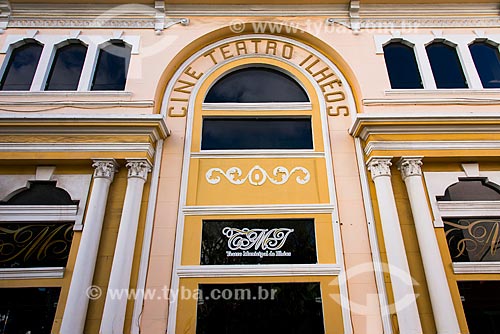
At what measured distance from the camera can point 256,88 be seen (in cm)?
1005

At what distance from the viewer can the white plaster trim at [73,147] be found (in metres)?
8.23

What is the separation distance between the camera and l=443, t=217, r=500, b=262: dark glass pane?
7.69m

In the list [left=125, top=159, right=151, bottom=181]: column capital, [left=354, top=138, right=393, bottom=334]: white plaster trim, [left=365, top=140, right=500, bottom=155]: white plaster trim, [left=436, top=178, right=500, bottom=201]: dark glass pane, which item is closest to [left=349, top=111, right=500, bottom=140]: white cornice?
[left=365, top=140, right=500, bottom=155]: white plaster trim

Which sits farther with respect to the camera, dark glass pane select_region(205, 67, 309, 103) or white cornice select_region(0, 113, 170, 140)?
dark glass pane select_region(205, 67, 309, 103)

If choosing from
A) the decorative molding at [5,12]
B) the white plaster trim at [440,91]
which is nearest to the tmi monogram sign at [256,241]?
the white plaster trim at [440,91]

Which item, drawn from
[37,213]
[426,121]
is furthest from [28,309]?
[426,121]

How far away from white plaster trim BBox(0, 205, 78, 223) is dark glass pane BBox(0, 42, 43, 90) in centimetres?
354

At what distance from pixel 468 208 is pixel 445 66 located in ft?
13.9

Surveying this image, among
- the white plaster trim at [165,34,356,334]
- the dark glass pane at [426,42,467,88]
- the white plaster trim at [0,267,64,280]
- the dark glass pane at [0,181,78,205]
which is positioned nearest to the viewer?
the white plaster trim at [165,34,356,334]

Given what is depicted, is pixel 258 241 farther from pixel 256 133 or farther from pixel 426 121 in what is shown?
pixel 426 121

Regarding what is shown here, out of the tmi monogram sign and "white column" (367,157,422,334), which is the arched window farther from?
the tmi monogram sign

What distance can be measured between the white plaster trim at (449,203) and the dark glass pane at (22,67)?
10695 mm

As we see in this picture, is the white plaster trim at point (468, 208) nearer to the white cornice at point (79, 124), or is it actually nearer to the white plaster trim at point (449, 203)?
the white plaster trim at point (449, 203)

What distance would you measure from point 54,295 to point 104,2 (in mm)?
8271
